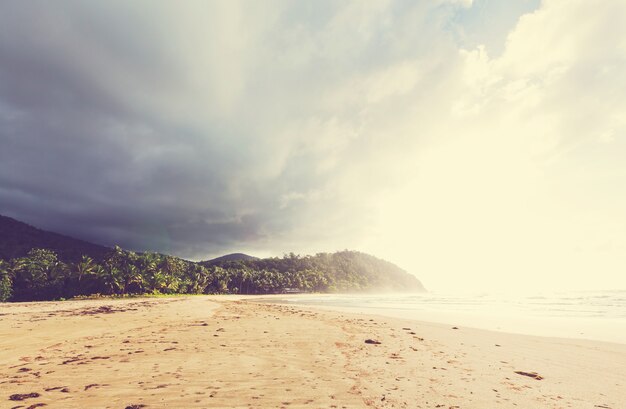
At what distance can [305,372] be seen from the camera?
26.2ft

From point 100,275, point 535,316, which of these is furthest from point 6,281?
point 535,316

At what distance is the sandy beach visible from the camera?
609cm

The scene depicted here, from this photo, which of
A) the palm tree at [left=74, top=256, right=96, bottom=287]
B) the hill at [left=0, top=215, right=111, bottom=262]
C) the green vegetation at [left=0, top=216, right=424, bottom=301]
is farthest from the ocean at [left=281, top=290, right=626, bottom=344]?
the hill at [left=0, top=215, right=111, bottom=262]

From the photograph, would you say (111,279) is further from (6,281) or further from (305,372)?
(305,372)

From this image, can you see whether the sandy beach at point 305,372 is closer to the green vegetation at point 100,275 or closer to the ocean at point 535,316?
the ocean at point 535,316

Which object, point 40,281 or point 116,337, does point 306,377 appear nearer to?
point 116,337

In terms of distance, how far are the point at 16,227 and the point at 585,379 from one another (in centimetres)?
21357

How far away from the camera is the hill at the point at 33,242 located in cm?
12669

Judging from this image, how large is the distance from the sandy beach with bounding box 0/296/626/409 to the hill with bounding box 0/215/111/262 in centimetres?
13983

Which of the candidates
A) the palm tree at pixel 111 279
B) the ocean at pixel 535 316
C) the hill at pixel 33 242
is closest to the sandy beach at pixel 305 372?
the ocean at pixel 535 316

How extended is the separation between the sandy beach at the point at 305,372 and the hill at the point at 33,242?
139829mm

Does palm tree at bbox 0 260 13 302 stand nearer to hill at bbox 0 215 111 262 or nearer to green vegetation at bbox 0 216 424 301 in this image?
green vegetation at bbox 0 216 424 301

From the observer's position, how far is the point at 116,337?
44.6 ft

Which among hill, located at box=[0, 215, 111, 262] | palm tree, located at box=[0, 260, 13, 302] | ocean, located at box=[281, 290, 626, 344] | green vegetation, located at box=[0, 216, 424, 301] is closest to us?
ocean, located at box=[281, 290, 626, 344]
